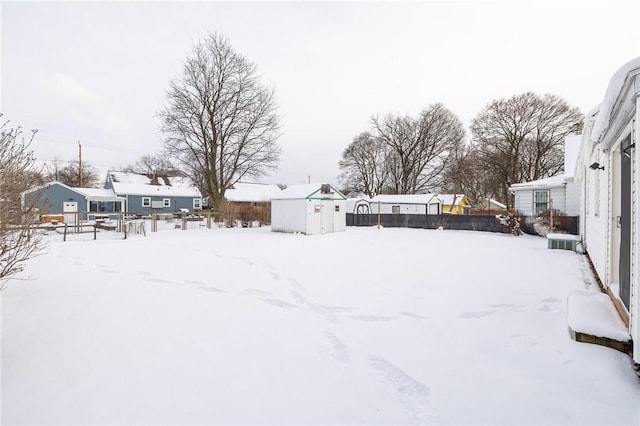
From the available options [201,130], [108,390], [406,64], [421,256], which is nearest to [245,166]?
[201,130]

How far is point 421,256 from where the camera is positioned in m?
9.70

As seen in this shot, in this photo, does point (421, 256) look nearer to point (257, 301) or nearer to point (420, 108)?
point (257, 301)

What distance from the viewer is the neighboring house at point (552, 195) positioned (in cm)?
1613

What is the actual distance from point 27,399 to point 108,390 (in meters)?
0.58

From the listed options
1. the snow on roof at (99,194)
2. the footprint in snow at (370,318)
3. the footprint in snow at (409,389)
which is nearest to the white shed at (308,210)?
the footprint in snow at (370,318)

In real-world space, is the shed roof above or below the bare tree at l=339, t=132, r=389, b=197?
below

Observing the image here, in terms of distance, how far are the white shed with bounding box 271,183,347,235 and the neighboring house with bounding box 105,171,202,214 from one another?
650 inches

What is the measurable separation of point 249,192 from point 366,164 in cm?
1475

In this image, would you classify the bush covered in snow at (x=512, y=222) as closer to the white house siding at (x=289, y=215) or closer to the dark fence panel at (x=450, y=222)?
the dark fence panel at (x=450, y=222)

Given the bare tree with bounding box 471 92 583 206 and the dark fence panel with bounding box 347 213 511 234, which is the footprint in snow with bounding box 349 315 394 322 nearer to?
the dark fence panel with bounding box 347 213 511 234

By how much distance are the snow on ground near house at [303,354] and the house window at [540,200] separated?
566 inches

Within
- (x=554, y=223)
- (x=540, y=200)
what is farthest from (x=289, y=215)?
(x=540, y=200)

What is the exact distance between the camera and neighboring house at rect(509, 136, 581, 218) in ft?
52.9

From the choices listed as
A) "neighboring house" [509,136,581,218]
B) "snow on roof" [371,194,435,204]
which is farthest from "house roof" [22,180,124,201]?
"neighboring house" [509,136,581,218]
